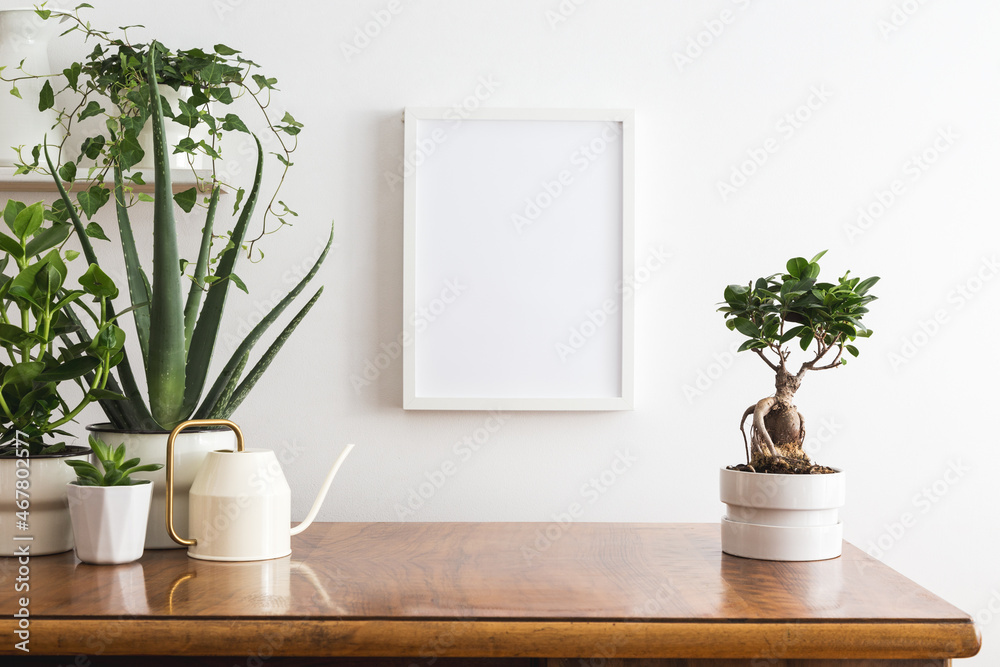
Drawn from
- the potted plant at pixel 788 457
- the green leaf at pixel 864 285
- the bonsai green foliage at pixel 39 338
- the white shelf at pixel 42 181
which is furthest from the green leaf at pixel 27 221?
the green leaf at pixel 864 285

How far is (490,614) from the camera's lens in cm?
72

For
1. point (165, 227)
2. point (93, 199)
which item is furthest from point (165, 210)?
point (93, 199)

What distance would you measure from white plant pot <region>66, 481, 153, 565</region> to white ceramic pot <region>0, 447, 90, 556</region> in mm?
37

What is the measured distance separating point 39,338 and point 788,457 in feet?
2.97

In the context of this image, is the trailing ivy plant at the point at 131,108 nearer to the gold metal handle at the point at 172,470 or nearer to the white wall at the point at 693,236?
the white wall at the point at 693,236

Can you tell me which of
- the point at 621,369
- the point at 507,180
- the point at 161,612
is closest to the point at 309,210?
the point at 507,180

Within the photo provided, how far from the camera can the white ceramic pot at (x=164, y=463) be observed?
37.8 inches

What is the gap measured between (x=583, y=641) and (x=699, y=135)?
921mm

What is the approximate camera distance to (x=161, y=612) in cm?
71

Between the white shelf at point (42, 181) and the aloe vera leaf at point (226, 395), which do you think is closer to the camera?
the aloe vera leaf at point (226, 395)

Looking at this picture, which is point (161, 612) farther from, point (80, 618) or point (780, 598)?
point (780, 598)

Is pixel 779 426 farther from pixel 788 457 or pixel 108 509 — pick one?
pixel 108 509

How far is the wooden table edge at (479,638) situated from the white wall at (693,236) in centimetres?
62

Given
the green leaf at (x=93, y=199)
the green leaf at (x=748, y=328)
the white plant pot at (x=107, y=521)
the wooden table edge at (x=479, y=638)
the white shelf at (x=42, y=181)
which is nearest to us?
the wooden table edge at (x=479, y=638)
